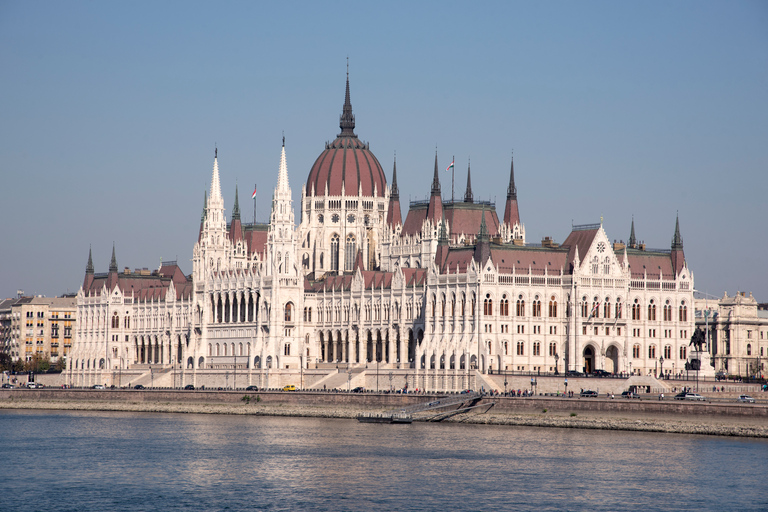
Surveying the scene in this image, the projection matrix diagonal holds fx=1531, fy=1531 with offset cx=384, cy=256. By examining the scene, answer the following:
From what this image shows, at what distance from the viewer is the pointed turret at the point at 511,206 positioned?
589ft

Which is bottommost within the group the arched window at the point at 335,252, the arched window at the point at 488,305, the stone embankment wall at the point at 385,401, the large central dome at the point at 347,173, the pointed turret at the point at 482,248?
the stone embankment wall at the point at 385,401

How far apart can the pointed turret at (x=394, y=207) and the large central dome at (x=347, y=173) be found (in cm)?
317

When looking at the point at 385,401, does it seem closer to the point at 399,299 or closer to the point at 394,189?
the point at 399,299

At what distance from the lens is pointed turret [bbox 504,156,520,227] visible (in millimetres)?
179625

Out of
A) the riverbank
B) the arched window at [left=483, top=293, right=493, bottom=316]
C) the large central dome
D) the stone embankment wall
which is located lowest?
the riverbank

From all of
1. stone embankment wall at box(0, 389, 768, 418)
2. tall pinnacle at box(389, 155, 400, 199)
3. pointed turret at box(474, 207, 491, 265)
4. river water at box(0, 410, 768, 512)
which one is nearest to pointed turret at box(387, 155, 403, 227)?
tall pinnacle at box(389, 155, 400, 199)

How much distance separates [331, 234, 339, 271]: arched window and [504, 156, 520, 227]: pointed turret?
26660 mm

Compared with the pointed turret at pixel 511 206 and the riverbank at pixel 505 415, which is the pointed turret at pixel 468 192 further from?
the riverbank at pixel 505 415

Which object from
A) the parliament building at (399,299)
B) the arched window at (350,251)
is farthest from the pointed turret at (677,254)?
the arched window at (350,251)

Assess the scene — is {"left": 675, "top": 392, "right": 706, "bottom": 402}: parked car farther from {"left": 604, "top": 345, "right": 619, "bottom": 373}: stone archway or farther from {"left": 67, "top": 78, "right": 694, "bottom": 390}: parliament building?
{"left": 604, "top": 345, "right": 619, "bottom": 373}: stone archway

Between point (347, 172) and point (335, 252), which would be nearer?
point (347, 172)

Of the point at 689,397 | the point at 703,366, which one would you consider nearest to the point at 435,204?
the point at 703,366

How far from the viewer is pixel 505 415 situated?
129 m

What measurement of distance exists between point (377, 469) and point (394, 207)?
94.9 metres
